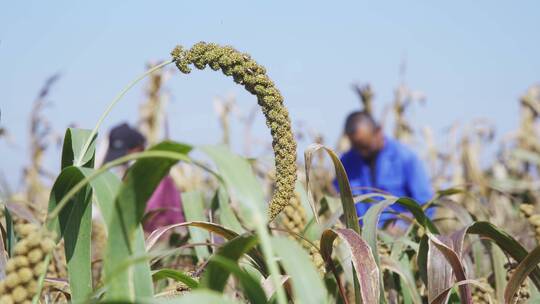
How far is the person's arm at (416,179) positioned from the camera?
5.48 metres

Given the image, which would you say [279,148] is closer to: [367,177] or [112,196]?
[112,196]

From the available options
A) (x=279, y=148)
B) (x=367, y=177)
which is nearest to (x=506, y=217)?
(x=367, y=177)

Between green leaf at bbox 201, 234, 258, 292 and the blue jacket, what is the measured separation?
172 inches

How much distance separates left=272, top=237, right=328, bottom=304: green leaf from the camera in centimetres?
88

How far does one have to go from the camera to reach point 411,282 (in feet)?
6.29

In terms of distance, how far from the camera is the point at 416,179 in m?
5.57

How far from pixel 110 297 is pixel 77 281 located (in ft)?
0.99

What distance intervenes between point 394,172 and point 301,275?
4.88m

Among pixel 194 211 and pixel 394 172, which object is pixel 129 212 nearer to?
pixel 194 211

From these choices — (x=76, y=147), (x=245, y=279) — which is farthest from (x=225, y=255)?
(x=76, y=147)

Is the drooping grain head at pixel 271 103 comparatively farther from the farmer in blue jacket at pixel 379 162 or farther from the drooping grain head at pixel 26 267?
the farmer in blue jacket at pixel 379 162

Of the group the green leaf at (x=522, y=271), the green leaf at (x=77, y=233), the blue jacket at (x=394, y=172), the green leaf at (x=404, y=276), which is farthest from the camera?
the blue jacket at (x=394, y=172)

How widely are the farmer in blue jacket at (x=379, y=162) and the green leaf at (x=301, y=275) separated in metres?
4.65

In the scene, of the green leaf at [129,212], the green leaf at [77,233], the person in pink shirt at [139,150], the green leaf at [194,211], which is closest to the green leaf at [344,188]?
the green leaf at [77,233]
